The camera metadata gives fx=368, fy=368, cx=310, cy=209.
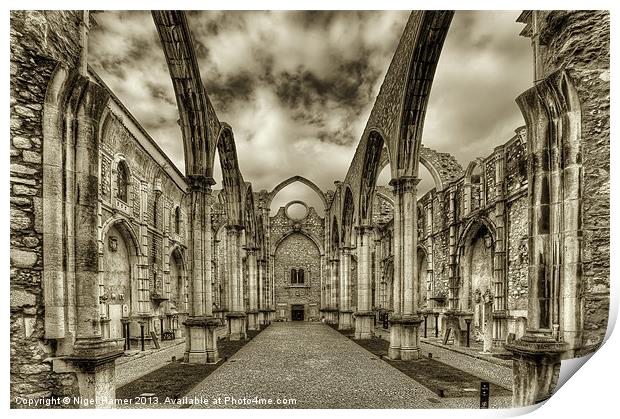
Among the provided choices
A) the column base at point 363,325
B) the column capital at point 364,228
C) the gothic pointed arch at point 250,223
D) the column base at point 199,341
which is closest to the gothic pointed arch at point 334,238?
the gothic pointed arch at point 250,223

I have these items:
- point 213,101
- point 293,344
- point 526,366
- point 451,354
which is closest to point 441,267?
point 451,354

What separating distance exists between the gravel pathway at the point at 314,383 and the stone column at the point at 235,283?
369 centimetres

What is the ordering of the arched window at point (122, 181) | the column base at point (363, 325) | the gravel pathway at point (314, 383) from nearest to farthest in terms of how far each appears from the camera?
the gravel pathway at point (314, 383) → the arched window at point (122, 181) → the column base at point (363, 325)

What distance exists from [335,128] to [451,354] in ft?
26.2

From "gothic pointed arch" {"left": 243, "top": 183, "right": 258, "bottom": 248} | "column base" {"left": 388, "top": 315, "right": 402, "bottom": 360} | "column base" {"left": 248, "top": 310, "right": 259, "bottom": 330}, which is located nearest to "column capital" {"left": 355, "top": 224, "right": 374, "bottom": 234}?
"column base" {"left": 388, "top": 315, "right": 402, "bottom": 360}

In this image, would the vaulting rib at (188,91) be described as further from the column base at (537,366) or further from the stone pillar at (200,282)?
the column base at (537,366)

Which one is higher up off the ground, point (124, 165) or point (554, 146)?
point (124, 165)

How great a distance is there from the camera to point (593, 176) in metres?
4.04

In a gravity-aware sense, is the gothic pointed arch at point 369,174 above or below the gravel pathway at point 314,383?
above

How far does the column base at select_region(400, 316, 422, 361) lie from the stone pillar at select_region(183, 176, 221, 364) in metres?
4.95

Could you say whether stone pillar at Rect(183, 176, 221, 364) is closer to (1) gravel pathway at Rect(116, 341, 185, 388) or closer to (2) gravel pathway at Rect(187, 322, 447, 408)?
(2) gravel pathway at Rect(187, 322, 447, 408)

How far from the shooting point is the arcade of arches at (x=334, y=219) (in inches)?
150

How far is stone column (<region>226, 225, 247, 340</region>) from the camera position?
1458 cm

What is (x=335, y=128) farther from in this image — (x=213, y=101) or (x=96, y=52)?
(x=213, y=101)
